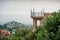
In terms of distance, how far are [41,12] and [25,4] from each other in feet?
2.37

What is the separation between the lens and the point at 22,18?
22.0ft

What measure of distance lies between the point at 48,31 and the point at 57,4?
5.48 meters

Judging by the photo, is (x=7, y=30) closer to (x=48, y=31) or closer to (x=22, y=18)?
(x=22, y=18)

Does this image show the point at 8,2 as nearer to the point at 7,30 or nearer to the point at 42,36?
the point at 7,30

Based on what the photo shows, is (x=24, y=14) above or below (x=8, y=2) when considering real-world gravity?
below

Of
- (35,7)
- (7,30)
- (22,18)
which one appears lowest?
(7,30)

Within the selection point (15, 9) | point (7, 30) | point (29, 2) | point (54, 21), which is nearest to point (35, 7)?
point (29, 2)

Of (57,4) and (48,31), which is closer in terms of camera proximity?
(48,31)

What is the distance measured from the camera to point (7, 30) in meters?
6.58

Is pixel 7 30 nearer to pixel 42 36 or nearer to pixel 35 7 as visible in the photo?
pixel 35 7

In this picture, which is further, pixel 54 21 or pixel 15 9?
pixel 15 9

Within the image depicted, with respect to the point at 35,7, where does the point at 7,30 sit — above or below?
below

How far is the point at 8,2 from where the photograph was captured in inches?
268

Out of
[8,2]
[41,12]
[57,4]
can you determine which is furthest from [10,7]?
[57,4]
